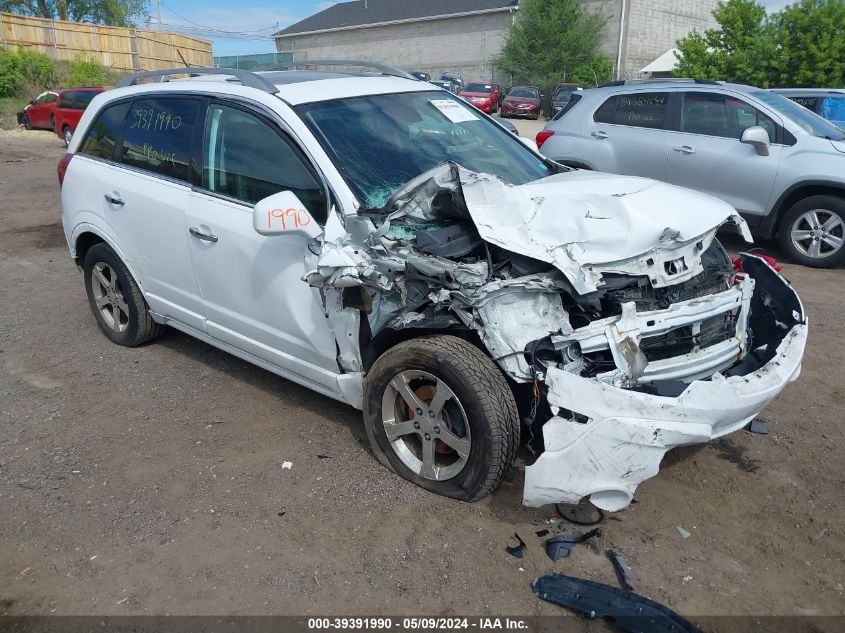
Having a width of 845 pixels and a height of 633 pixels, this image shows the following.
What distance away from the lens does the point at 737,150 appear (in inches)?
300

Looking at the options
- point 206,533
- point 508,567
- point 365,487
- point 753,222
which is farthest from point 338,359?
point 753,222

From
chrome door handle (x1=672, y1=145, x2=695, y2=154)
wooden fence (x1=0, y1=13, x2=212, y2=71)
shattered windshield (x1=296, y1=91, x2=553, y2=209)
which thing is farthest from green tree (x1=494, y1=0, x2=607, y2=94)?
shattered windshield (x1=296, y1=91, x2=553, y2=209)

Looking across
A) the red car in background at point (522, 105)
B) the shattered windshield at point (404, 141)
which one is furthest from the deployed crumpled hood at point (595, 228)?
the red car in background at point (522, 105)

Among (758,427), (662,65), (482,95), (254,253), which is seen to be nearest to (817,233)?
(758,427)

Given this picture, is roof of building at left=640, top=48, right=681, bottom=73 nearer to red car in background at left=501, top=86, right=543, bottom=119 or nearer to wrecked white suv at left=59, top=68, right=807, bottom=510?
red car in background at left=501, top=86, right=543, bottom=119

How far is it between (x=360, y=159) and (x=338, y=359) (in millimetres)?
1070

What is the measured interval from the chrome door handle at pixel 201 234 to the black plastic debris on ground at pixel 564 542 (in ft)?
7.98

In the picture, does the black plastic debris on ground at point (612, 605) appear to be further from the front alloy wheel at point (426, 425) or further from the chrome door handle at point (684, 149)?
the chrome door handle at point (684, 149)

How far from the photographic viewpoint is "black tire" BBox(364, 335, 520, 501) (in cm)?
303

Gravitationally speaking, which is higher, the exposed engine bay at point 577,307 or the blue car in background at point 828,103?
the blue car in background at point 828,103

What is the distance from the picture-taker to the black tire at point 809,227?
7188mm

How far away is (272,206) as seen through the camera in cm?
324

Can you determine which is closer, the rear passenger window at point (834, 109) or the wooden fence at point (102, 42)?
the rear passenger window at point (834, 109)

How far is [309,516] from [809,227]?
6439 millimetres
